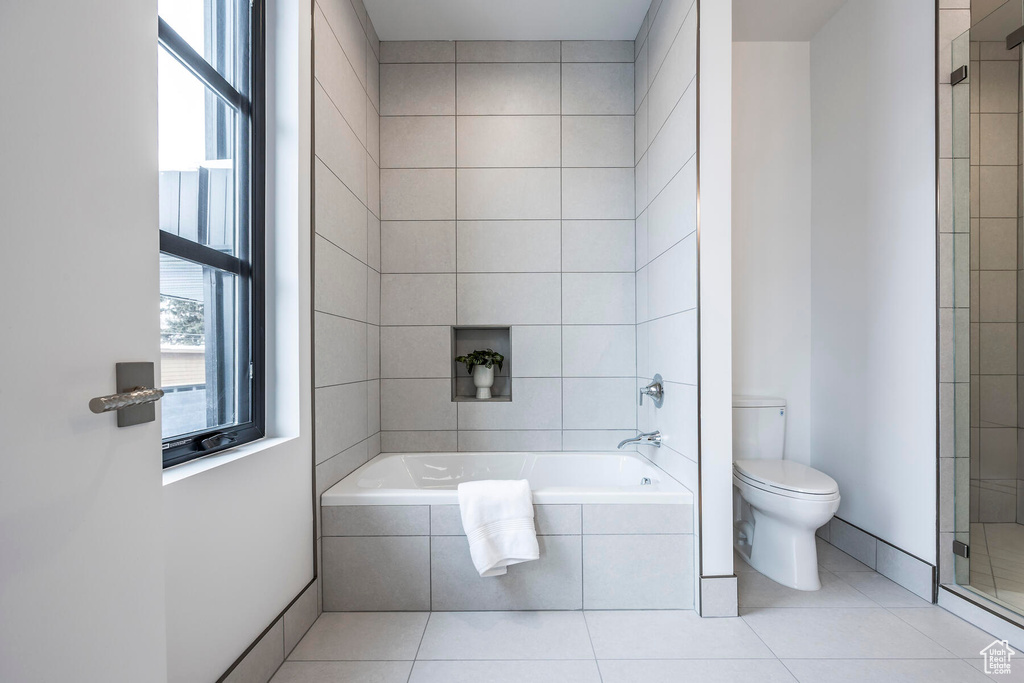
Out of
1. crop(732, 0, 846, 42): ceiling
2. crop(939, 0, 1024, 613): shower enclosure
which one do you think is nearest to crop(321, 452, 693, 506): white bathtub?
crop(939, 0, 1024, 613): shower enclosure

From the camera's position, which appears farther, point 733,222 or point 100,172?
point 733,222

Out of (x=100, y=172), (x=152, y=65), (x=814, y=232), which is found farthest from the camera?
(x=814, y=232)

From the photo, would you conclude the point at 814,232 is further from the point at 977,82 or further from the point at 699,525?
the point at 699,525

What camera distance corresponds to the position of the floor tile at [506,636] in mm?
1736

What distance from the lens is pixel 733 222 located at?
9.39ft

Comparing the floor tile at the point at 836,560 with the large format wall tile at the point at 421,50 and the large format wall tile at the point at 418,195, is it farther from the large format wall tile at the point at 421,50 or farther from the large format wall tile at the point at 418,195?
the large format wall tile at the point at 421,50

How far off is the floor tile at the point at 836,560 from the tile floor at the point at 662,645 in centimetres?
25

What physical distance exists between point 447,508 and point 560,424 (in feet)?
3.41

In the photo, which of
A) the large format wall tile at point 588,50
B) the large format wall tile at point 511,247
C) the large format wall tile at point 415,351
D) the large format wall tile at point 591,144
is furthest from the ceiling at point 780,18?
Answer: the large format wall tile at point 415,351

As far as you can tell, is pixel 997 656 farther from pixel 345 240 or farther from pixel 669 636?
pixel 345 240

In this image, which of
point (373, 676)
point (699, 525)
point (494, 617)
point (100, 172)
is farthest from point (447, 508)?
point (100, 172)

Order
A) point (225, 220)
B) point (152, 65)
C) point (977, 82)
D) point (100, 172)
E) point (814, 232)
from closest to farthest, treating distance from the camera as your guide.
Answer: point (100, 172) → point (152, 65) → point (225, 220) → point (977, 82) → point (814, 232)

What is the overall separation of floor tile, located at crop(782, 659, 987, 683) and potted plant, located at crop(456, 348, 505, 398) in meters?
1.80

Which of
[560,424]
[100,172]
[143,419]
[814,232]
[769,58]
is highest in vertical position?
[769,58]
